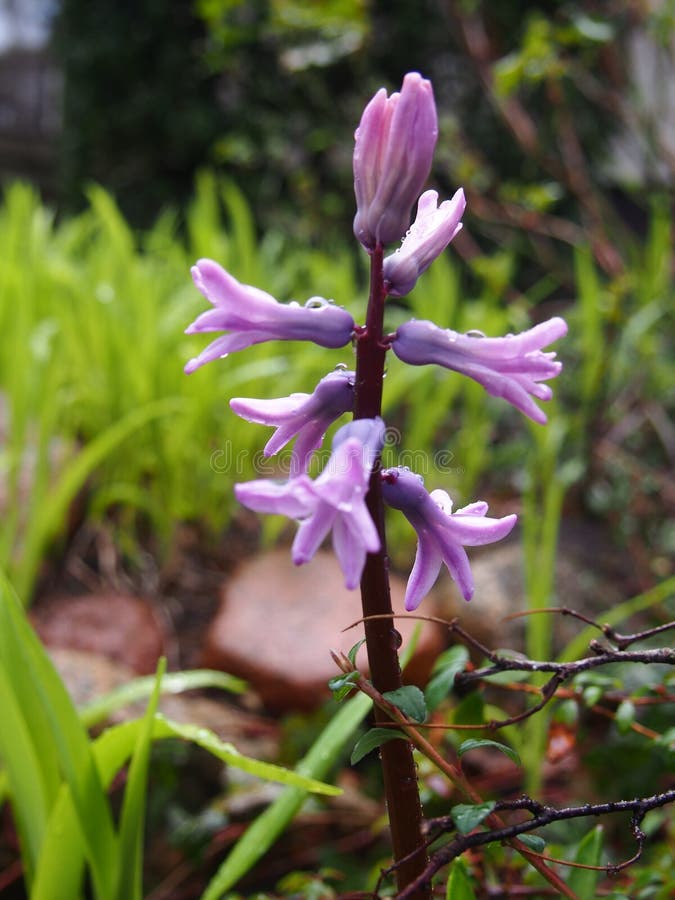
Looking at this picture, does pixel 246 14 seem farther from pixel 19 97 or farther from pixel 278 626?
pixel 19 97

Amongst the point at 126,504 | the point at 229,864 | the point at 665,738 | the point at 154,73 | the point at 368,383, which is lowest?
the point at 126,504

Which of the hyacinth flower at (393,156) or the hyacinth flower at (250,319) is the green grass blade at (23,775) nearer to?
the hyacinth flower at (250,319)

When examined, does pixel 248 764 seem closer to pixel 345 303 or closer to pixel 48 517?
pixel 48 517

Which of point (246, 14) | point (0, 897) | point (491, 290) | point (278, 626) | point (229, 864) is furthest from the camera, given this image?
point (246, 14)

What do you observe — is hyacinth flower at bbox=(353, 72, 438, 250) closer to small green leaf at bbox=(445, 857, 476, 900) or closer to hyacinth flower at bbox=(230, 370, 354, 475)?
hyacinth flower at bbox=(230, 370, 354, 475)

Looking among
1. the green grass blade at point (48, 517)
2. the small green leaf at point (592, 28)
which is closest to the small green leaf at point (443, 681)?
the green grass blade at point (48, 517)

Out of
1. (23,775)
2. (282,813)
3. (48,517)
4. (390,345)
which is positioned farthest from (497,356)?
(48,517)

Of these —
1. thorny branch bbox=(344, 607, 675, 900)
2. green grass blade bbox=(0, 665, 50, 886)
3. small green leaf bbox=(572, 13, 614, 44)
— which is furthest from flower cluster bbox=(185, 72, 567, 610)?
small green leaf bbox=(572, 13, 614, 44)

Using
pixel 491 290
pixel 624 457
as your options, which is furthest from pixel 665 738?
pixel 491 290
